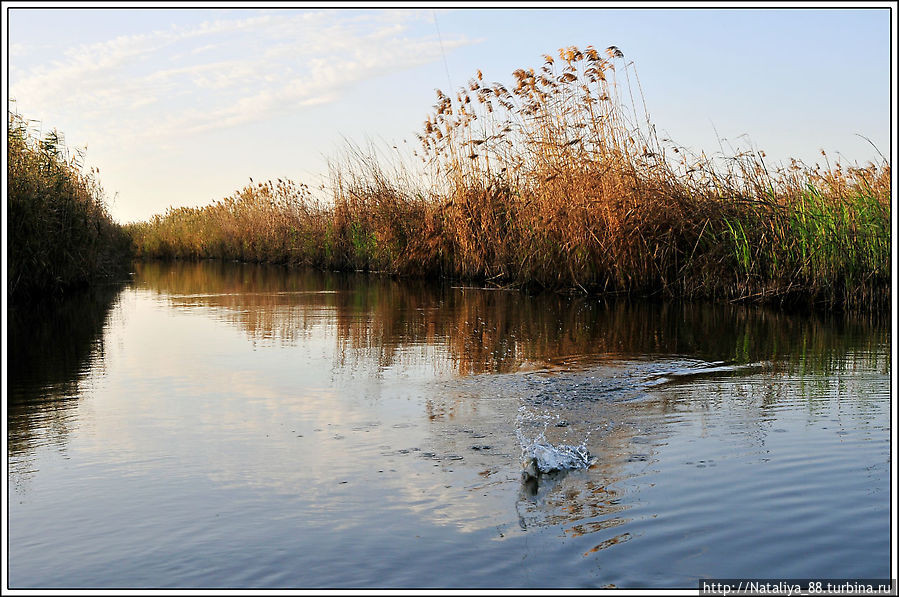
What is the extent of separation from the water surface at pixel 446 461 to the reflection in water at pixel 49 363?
0.04m

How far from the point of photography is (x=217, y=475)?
11.4ft

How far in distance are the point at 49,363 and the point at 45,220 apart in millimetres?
5315

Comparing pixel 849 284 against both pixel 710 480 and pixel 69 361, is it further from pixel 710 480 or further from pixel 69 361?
pixel 69 361

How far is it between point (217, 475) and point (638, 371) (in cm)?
327

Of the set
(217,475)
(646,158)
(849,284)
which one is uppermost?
(646,158)

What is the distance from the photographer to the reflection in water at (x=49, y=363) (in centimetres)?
438

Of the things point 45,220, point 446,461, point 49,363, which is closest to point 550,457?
point 446,461

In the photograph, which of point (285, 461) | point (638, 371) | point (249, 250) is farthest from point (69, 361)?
point (249, 250)

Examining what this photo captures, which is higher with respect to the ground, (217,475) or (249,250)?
(249,250)

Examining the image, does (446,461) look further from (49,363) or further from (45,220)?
(45,220)

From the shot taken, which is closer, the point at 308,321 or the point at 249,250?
the point at 308,321

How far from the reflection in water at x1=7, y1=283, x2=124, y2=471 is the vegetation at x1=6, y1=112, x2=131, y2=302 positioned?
0.50 metres

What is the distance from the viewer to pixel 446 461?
11.9 feet

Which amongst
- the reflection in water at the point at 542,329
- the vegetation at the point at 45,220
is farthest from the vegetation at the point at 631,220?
the vegetation at the point at 45,220
